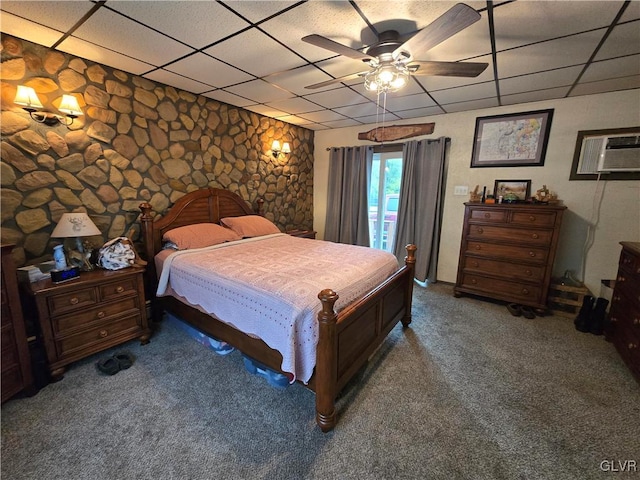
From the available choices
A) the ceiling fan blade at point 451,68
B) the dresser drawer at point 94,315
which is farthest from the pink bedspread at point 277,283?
the ceiling fan blade at point 451,68

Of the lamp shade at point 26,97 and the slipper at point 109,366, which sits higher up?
the lamp shade at point 26,97

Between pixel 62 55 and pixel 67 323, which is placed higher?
pixel 62 55

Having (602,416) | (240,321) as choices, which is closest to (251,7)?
(240,321)

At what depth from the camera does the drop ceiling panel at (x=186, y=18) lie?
1.56 meters

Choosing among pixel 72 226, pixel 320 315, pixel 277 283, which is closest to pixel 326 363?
pixel 320 315

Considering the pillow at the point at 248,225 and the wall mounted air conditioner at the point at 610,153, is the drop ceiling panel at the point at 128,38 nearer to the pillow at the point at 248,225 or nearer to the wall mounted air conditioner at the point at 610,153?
the pillow at the point at 248,225

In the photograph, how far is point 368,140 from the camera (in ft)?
14.4

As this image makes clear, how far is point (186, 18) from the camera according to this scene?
1.68 m

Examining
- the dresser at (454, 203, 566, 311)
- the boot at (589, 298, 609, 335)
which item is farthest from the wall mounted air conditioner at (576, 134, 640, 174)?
the boot at (589, 298, 609, 335)

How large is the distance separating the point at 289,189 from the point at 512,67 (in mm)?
3254

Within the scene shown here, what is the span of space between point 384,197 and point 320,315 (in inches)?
133

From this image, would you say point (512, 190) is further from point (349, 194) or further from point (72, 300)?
point (72, 300)

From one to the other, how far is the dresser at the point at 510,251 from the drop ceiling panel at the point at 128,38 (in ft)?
11.0

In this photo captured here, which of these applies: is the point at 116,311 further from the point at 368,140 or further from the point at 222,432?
the point at 368,140
